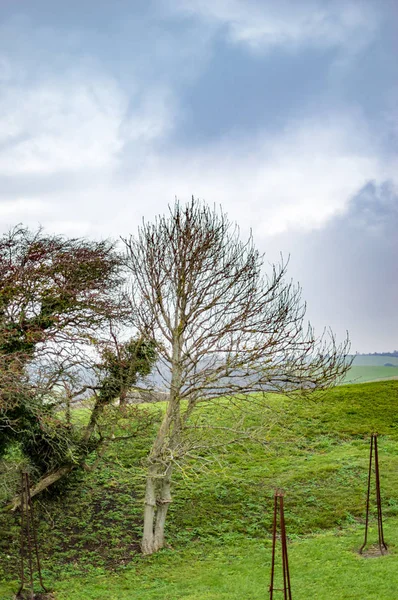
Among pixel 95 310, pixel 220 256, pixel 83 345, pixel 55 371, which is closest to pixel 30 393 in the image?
pixel 55 371

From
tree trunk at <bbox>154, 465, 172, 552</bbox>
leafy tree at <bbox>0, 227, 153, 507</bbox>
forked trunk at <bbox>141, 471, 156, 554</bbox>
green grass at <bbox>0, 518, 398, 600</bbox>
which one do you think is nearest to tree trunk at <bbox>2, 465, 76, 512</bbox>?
leafy tree at <bbox>0, 227, 153, 507</bbox>

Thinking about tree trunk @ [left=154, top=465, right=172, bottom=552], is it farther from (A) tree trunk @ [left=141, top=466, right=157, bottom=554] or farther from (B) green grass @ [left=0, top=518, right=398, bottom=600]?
(B) green grass @ [left=0, top=518, right=398, bottom=600]

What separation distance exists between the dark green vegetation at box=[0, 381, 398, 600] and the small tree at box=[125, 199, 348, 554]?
1.27 m

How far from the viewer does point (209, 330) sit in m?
17.0

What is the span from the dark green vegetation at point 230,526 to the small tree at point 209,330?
1.27 metres

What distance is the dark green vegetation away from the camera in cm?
Answer: 1377

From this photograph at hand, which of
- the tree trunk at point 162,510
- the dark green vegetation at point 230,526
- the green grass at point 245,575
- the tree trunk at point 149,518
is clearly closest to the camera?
the green grass at point 245,575

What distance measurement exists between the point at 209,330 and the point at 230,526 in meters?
6.66

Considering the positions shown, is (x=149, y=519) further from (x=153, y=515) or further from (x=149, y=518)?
(x=153, y=515)

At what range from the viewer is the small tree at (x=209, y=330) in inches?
668

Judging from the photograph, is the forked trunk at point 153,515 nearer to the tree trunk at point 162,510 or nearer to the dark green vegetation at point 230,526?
the tree trunk at point 162,510

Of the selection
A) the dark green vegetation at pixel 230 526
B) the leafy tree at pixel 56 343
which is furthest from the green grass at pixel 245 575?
the leafy tree at pixel 56 343

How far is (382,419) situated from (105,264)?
18077 millimetres

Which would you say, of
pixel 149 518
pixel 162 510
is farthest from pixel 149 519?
pixel 162 510
